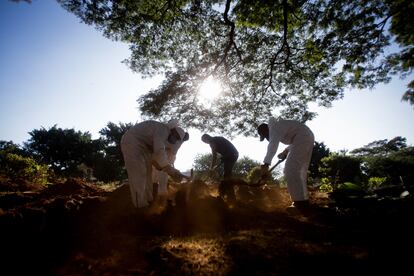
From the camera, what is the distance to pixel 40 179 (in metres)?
8.88

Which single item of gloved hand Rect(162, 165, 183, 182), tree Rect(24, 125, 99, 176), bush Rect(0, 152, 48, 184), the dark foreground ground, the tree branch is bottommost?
the dark foreground ground

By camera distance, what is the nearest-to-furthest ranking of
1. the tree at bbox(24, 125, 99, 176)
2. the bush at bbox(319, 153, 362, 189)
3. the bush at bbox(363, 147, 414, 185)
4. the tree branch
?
the tree branch
the bush at bbox(319, 153, 362, 189)
the bush at bbox(363, 147, 414, 185)
the tree at bbox(24, 125, 99, 176)

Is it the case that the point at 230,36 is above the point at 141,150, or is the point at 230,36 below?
above

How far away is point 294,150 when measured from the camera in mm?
4973

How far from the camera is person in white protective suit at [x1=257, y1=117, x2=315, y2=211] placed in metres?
4.75

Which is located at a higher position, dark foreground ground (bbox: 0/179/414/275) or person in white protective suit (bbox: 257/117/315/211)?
person in white protective suit (bbox: 257/117/315/211)

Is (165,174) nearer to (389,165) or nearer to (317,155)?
(389,165)

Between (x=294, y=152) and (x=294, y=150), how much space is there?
0.04 metres

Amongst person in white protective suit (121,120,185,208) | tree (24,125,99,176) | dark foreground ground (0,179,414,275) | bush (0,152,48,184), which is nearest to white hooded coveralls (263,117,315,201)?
dark foreground ground (0,179,414,275)

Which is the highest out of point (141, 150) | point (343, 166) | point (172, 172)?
point (343, 166)

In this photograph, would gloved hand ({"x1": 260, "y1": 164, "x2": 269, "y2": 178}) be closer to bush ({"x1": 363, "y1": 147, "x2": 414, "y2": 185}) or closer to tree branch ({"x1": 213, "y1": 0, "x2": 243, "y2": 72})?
tree branch ({"x1": 213, "y1": 0, "x2": 243, "y2": 72})

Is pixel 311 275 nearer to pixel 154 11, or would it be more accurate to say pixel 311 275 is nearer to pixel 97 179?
pixel 154 11

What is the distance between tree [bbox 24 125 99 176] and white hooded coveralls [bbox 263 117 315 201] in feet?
77.7

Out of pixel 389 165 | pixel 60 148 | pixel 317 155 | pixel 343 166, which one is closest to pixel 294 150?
pixel 343 166
